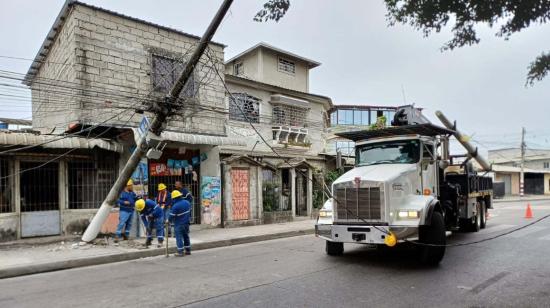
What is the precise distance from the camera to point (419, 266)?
8.41 meters

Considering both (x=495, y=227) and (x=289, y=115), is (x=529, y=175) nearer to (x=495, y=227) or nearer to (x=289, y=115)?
(x=495, y=227)

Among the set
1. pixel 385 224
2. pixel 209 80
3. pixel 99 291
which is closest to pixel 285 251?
pixel 385 224

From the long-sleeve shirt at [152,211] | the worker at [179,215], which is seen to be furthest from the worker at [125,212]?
the worker at [179,215]

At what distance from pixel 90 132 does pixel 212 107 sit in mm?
4394

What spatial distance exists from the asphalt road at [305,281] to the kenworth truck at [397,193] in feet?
1.97

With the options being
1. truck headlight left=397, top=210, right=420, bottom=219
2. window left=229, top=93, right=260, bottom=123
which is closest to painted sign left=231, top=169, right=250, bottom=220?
window left=229, top=93, right=260, bottom=123

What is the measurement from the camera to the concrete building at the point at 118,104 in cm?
1254

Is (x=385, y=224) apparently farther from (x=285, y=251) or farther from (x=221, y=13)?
(x=221, y=13)

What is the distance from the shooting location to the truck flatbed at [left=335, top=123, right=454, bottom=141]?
9.62 m

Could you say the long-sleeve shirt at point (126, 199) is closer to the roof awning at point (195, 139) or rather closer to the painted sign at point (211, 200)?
the roof awning at point (195, 139)

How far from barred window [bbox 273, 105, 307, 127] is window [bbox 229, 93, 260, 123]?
45.7 inches

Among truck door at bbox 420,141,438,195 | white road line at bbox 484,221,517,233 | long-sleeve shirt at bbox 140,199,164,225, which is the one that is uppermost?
truck door at bbox 420,141,438,195

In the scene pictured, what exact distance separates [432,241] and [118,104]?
10252 millimetres

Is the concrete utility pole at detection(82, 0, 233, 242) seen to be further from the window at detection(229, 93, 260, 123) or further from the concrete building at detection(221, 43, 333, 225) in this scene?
the window at detection(229, 93, 260, 123)
